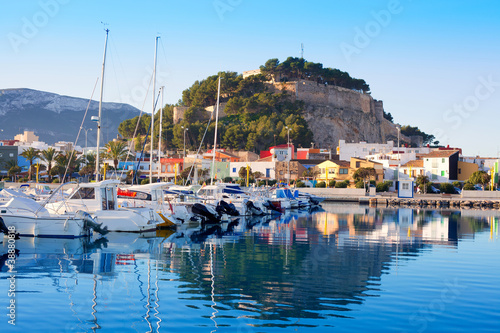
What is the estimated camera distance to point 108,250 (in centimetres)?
1886

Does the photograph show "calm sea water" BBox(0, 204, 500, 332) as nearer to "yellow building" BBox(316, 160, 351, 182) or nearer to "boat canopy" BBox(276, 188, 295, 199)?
"boat canopy" BBox(276, 188, 295, 199)

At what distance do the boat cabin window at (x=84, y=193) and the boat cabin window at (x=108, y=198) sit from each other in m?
0.48

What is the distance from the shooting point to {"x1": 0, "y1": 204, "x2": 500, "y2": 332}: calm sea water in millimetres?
10078

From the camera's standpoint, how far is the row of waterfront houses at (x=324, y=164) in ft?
229

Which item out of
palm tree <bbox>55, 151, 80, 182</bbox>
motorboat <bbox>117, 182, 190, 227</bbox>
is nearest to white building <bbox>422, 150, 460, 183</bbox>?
palm tree <bbox>55, 151, 80, 182</bbox>

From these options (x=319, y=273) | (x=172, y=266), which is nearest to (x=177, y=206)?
(x=172, y=266)

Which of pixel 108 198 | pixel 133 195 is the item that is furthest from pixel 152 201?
pixel 108 198

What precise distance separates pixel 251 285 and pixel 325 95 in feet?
341

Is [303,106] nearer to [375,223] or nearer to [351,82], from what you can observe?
[351,82]

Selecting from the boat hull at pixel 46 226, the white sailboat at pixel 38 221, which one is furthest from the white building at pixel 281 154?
the boat hull at pixel 46 226

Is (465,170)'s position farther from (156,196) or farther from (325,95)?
(156,196)

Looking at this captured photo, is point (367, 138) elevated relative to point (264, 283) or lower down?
elevated

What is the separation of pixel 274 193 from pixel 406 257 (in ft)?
95.6

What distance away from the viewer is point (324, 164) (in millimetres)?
72312
